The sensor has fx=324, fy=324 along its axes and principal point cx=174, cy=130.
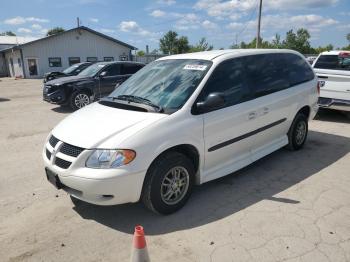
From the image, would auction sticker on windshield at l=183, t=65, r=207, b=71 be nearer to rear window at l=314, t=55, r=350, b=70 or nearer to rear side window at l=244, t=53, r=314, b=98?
rear side window at l=244, t=53, r=314, b=98

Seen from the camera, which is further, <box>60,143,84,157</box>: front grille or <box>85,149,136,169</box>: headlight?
<box>60,143,84,157</box>: front grille

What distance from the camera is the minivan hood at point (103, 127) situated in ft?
11.2

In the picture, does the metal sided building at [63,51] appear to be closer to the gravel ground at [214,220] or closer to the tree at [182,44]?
the tree at [182,44]

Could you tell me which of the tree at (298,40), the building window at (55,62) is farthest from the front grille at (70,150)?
the tree at (298,40)

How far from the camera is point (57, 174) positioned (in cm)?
360

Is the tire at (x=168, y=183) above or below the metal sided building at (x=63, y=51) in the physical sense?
below

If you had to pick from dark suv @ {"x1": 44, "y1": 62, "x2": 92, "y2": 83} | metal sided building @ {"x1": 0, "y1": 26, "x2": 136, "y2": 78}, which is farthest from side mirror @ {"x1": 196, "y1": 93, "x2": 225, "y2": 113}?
metal sided building @ {"x1": 0, "y1": 26, "x2": 136, "y2": 78}

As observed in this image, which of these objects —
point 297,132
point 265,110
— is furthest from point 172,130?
point 297,132

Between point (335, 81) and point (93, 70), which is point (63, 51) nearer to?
point (93, 70)

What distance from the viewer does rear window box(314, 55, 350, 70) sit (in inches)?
329

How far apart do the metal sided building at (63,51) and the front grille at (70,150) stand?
106 feet

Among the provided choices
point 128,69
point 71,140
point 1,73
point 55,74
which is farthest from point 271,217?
point 1,73

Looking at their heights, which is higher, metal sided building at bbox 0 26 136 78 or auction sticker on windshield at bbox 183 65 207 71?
metal sided building at bbox 0 26 136 78

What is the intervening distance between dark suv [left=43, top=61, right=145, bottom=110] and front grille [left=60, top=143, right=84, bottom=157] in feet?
26.5
